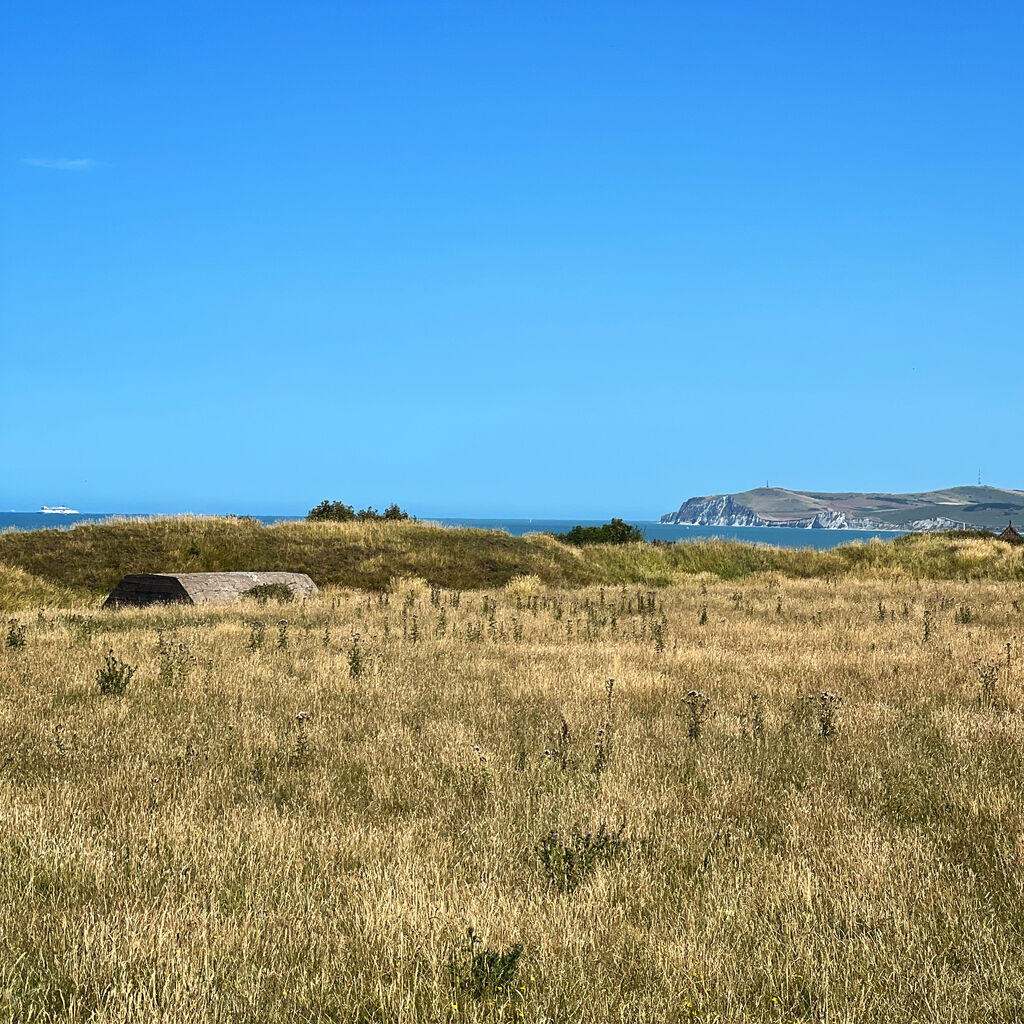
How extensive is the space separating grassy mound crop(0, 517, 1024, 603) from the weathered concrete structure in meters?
6.23

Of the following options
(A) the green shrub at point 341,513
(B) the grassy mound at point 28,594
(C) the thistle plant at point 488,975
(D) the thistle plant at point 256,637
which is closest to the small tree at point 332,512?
(A) the green shrub at point 341,513

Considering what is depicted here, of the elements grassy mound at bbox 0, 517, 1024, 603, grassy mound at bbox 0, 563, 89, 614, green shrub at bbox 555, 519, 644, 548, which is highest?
green shrub at bbox 555, 519, 644, 548

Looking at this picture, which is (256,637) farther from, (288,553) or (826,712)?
(288,553)

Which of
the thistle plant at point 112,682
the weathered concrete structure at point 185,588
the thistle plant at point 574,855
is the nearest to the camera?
the thistle plant at point 574,855

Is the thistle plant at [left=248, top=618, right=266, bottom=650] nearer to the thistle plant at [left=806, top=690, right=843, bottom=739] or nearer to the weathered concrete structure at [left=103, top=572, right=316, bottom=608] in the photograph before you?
the weathered concrete structure at [left=103, top=572, right=316, bottom=608]

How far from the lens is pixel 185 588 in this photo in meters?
21.5

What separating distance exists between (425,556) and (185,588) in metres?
14.4

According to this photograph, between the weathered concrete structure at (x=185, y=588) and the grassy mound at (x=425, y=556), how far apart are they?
20.4 feet

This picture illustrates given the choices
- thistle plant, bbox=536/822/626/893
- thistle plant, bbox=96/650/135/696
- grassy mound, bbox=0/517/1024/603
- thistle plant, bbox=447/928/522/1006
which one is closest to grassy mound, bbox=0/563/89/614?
grassy mound, bbox=0/517/1024/603

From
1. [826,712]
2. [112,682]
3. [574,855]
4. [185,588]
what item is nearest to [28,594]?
[185,588]

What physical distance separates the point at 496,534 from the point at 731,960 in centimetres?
3780

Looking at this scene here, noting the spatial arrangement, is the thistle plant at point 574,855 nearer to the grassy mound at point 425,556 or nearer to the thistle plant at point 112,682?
the thistle plant at point 112,682

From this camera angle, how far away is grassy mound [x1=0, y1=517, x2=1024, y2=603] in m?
31.2

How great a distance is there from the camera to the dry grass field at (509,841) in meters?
3.70
